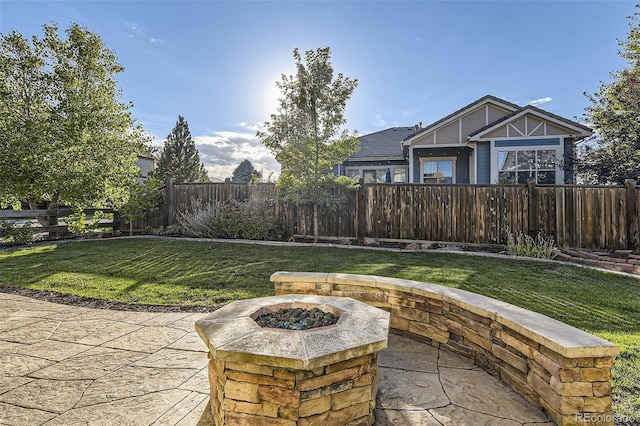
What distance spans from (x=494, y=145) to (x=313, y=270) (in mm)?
10017

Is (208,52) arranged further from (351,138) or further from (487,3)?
(487,3)

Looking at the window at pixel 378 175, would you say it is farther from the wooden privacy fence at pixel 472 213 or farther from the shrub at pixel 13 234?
the shrub at pixel 13 234

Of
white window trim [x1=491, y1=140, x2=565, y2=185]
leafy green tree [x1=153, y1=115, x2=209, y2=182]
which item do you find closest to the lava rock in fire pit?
white window trim [x1=491, y1=140, x2=565, y2=185]

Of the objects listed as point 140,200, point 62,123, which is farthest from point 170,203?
point 62,123

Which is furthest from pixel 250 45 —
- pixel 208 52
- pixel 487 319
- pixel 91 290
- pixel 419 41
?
pixel 487 319

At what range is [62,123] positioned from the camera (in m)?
9.70

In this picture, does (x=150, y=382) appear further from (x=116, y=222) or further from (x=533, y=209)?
(x=116, y=222)

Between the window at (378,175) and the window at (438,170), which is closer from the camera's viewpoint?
the window at (438,170)

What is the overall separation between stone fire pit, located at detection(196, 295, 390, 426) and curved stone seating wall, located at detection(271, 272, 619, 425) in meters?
0.94

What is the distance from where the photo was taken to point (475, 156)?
1270 centimetres

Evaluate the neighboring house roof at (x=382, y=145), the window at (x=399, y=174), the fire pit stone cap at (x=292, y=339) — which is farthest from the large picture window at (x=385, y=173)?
the fire pit stone cap at (x=292, y=339)

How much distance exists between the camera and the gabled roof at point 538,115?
36.2 feet

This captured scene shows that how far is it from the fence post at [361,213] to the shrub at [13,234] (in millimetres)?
8833

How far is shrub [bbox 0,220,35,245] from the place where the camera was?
8.49m
